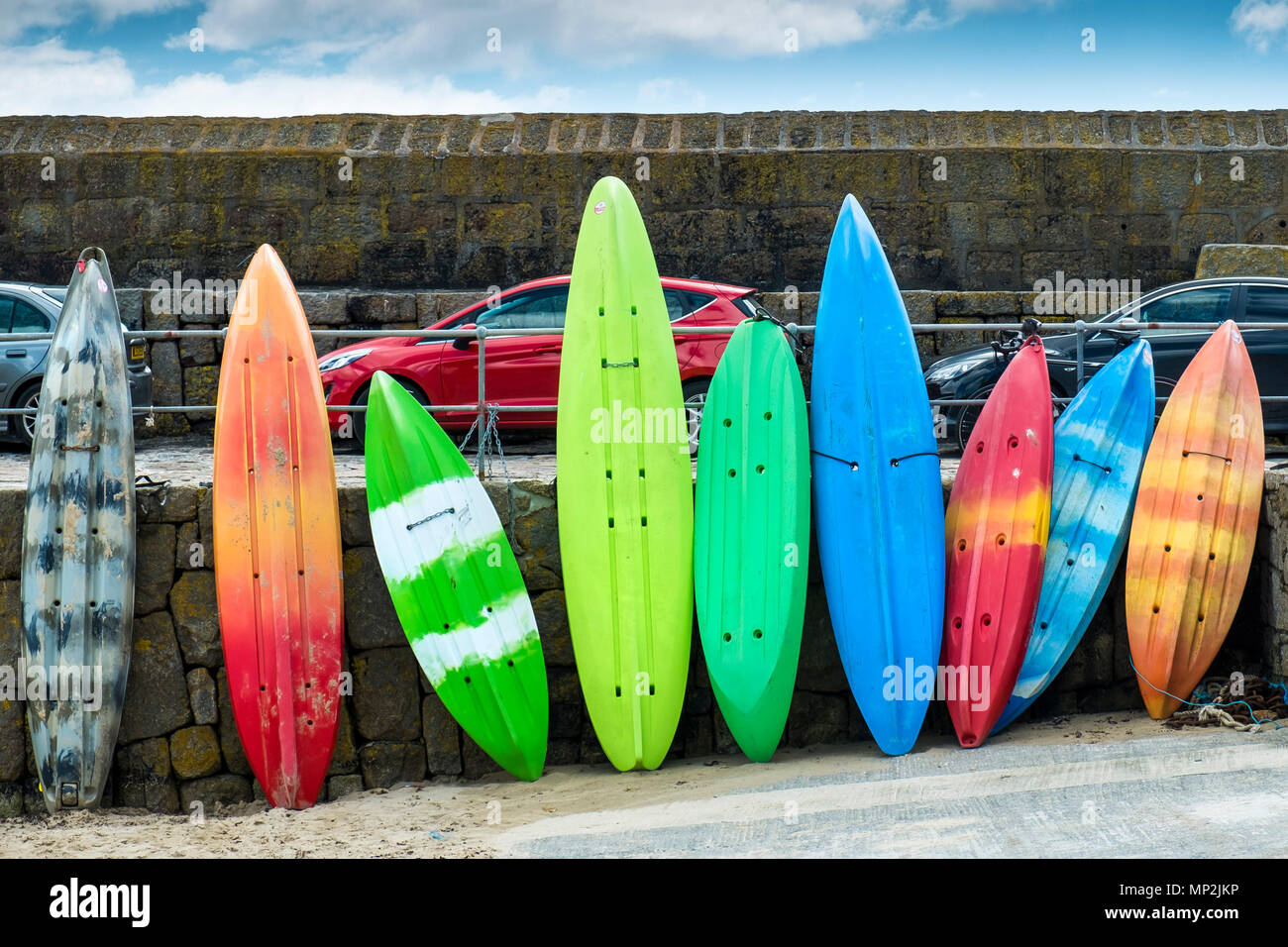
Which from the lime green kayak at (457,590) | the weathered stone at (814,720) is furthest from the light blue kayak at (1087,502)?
the lime green kayak at (457,590)

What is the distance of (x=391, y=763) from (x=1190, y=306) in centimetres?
504

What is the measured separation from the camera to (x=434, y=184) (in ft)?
30.8

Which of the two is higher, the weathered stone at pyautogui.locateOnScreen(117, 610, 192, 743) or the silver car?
the silver car

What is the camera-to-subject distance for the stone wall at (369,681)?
546cm

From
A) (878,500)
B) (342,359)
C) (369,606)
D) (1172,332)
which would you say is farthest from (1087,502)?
(342,359)

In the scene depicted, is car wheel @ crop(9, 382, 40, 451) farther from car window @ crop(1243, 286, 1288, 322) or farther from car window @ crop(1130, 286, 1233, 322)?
car window @ crop(1243, 286, 1288, 322)

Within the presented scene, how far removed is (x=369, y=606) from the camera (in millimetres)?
5496

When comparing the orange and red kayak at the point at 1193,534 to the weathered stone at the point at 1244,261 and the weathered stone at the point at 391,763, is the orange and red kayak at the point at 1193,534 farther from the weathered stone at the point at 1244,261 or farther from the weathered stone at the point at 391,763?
the weathered stone at the point at 1244,261

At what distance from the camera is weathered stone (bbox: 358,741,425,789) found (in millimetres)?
5527

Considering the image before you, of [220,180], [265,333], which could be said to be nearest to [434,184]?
[220,180]

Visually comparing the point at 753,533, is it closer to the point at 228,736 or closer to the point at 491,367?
the point at 228,736

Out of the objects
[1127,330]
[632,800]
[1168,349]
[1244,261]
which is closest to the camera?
[632,800]

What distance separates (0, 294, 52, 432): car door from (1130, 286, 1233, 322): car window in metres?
6.30

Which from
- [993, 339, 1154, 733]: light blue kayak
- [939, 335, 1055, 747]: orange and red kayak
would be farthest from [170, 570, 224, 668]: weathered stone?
[993, 339, 1154, 733]: light blue kayak
